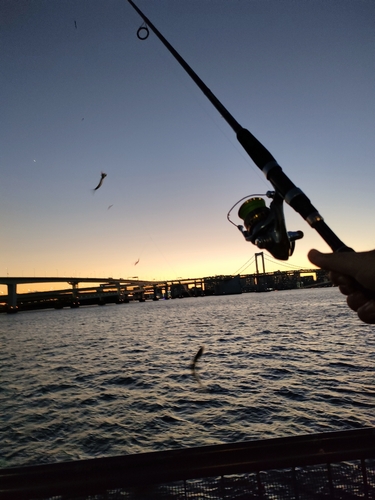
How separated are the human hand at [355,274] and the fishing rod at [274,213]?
29 centimetres

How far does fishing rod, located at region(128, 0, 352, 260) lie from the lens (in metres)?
2.21

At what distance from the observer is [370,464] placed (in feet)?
6.01

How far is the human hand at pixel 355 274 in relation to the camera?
1520 mm

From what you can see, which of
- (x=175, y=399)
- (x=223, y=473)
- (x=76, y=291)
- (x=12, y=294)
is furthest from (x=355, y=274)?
(x=76, y=291)

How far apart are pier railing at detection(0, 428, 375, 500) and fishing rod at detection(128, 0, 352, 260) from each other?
109 centimetres

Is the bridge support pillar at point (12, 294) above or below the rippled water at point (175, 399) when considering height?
above

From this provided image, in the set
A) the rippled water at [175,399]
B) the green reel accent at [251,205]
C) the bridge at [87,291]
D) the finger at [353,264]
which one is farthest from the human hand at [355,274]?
the bridge at [87,291]

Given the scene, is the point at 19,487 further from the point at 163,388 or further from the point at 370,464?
the point at 163,388

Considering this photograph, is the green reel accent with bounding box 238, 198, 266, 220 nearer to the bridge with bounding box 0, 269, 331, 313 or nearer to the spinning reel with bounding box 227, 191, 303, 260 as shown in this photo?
the spinning reel with bounding box 227, 191, 303, 260

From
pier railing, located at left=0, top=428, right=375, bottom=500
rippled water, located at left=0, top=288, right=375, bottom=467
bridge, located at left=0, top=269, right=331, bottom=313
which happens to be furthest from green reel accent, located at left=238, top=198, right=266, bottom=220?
bridge, located at left=0, top=269, right=331, bottom=313

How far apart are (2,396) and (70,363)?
6.70 meters

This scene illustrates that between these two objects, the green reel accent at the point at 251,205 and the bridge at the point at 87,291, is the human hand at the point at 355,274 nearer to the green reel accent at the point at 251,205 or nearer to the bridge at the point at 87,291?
the green reel accent at the point at 251,205

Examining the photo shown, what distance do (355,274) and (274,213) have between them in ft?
3.34

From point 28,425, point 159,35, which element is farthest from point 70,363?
point 159,35
